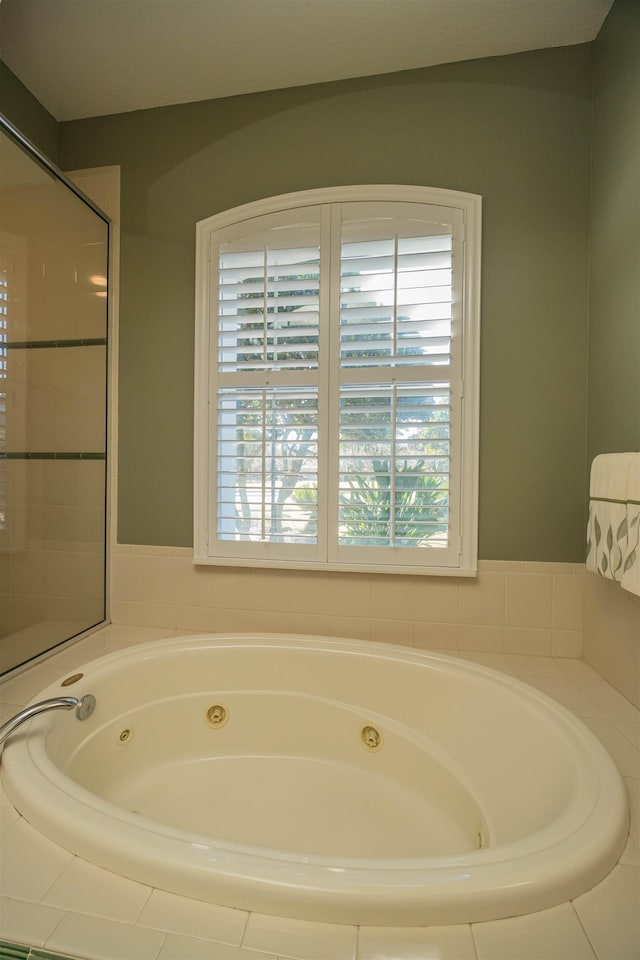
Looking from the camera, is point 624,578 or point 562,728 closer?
point 562,728

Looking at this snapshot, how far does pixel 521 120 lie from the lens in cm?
171

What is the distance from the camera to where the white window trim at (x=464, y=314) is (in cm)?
174

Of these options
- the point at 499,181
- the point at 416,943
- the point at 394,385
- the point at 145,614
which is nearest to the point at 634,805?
the point at 416,943

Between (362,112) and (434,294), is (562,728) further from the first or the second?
(362,112)

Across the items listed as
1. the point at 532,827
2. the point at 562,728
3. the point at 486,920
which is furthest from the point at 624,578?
the point at 486,920

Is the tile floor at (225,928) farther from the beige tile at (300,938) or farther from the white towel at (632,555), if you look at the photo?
the white towel at (632,555)

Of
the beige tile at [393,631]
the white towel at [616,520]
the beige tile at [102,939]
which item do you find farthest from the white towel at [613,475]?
the beige tile at [102,939]

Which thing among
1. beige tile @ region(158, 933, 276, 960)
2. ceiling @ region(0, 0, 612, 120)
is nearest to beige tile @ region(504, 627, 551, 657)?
beige tile @ region(158, 933, 276, 960)

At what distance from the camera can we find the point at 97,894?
0.72m

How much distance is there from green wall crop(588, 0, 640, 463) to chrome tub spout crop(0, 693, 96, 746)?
1.80 m

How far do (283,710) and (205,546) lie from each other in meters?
0.75

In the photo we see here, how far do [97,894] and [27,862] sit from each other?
0.51ft

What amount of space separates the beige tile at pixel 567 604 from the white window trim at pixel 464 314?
327mm

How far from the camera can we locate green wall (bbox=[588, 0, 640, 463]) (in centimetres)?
139
